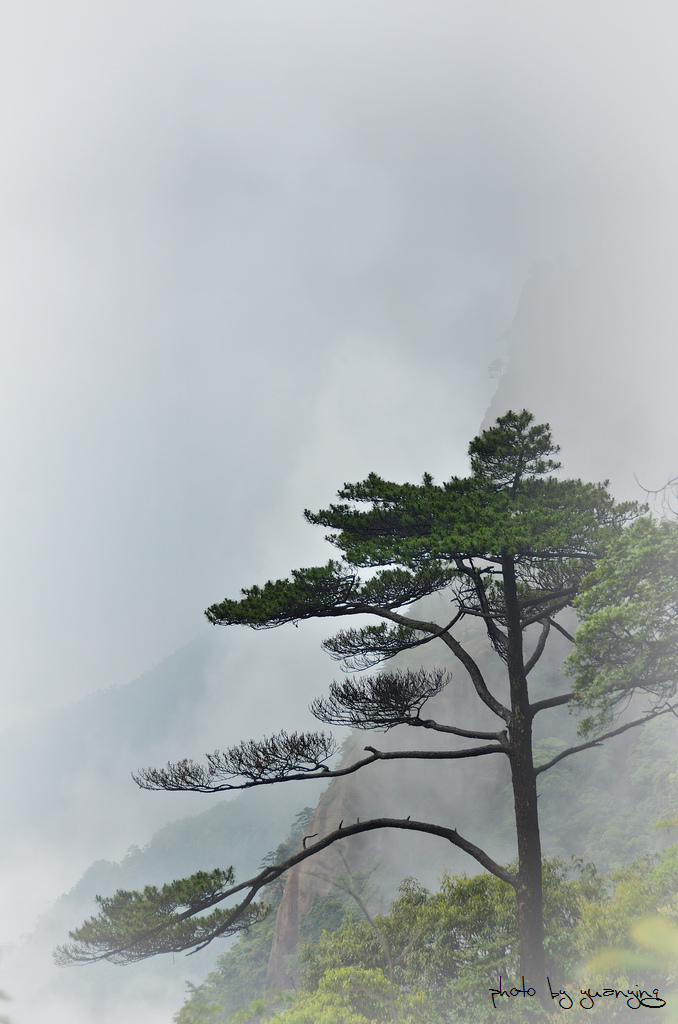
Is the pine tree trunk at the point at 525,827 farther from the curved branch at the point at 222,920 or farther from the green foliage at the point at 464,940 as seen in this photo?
Result: the green foliage at the point at 464,940

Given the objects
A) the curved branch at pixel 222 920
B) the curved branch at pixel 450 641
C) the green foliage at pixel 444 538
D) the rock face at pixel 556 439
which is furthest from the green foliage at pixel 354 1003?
the green foliage at pixel 444 538

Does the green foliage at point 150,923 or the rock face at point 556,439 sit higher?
the rock face at point 556,439

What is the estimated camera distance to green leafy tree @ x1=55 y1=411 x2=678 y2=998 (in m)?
5.91

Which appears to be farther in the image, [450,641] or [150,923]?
[450,641]

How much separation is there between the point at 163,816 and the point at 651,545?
155853 mm

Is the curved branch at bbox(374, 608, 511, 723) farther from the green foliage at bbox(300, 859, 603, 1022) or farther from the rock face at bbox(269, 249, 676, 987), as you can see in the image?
the rock face at bbox(269, 249, 676, 987)

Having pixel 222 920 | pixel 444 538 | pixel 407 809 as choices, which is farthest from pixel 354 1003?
pixel 407 809

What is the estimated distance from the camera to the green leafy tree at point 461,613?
5.91 m

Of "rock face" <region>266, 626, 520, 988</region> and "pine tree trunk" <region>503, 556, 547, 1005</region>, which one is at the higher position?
"rock face" <region>266, 626, 520, 988</region>

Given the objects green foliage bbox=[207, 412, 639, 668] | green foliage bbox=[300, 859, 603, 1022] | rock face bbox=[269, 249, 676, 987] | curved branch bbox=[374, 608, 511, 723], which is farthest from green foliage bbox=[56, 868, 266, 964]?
green foliage bbox=[300, 859, 603, 1022]

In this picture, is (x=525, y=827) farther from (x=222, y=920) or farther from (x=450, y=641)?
(x=222, y=920)

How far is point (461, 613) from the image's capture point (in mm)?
7742

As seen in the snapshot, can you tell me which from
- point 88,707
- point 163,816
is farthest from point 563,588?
point 88,707

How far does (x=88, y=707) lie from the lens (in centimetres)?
17800
